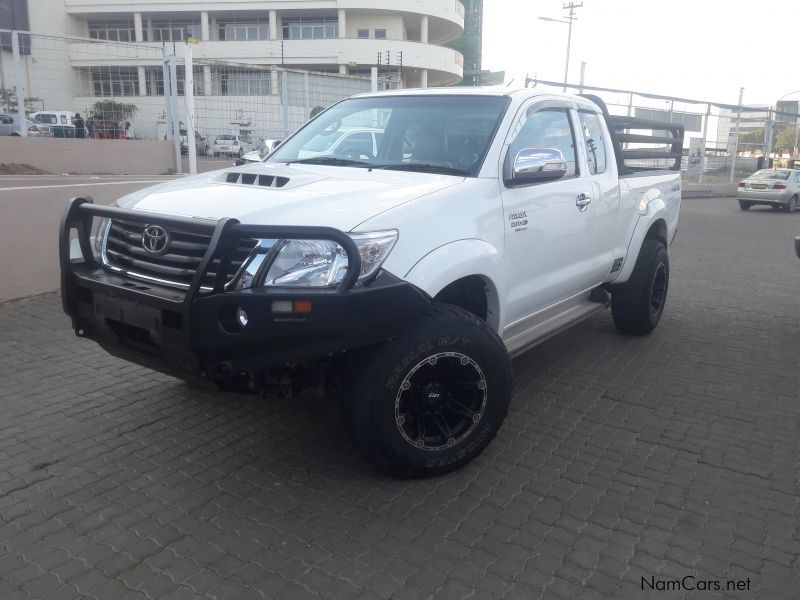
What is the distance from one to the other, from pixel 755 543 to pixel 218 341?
2.48 m

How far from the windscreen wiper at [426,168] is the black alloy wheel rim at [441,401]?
1095 millimetres

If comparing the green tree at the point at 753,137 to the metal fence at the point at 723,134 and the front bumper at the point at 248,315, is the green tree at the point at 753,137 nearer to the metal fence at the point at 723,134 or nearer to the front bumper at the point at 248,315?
the metal fence at the point at 723,134

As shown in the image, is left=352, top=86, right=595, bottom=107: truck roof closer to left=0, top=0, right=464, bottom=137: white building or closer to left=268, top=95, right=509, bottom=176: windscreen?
left=268, top=95, right=509, bottom=176: windscreen

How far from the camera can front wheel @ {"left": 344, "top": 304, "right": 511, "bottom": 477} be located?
3.18 m

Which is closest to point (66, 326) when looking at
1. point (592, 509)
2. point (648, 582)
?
point (592, 509)

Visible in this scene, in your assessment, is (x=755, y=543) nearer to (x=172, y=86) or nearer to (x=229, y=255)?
(x=229, y=255)

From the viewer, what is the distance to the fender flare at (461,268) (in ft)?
10.6

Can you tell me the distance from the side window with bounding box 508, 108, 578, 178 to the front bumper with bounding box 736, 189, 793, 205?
769 inches

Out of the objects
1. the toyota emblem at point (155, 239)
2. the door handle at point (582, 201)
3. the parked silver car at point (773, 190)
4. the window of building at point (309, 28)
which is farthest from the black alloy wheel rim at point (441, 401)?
the window of building at point (309, 28)

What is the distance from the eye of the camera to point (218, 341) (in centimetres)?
292

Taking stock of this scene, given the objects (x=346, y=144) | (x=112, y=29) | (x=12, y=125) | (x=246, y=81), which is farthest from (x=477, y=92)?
(x=112, y=29)

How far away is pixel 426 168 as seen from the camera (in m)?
4.01

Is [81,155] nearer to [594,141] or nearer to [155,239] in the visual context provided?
[594,141]

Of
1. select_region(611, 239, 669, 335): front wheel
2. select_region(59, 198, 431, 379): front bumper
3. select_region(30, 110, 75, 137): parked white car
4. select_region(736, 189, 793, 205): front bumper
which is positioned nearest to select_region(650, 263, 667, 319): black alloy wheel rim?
select_region(611, 239, 669, 335): front wheel
